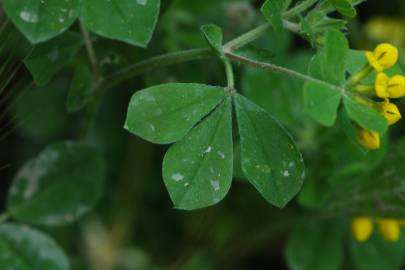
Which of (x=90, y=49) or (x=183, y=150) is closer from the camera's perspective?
(x=183, y=150)

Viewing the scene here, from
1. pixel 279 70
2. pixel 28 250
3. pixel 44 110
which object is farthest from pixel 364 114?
pixel 44 110

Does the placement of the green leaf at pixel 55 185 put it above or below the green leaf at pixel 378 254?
above

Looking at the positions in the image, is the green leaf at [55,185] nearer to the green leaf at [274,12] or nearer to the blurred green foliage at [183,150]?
the blurred green foliage at [183,150]

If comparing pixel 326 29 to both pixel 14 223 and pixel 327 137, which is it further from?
pixel 14 223

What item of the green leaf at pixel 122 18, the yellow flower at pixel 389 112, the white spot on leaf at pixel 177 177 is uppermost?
the green leaf at pixel 122 18

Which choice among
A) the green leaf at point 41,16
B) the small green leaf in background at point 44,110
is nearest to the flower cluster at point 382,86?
the green leaf at point 41,16

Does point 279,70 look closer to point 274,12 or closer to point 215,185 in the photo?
point 274,12

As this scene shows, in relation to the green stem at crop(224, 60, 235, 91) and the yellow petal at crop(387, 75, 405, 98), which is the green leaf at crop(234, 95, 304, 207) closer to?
the green stem at crop(224, 60, 235, 91)
